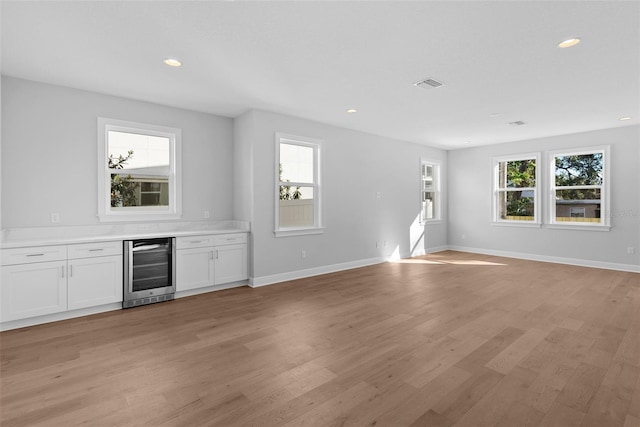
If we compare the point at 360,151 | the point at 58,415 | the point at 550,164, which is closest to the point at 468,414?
the point at 58,415

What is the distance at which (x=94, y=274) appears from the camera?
3674 millimetres

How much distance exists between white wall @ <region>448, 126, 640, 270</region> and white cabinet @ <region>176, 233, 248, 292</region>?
6041 mm

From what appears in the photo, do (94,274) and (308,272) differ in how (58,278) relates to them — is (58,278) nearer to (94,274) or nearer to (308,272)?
(94,274)

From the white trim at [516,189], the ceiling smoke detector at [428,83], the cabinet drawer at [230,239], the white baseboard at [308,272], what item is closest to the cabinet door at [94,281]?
the cabinet drawer at [230,239]

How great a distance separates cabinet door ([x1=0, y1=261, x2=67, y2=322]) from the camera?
320cm

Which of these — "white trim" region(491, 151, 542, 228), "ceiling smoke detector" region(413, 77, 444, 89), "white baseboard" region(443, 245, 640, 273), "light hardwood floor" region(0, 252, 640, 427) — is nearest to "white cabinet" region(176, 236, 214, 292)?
"light hardwood floor" region(0, 252, 640, 427)

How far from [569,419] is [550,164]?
21.3ft

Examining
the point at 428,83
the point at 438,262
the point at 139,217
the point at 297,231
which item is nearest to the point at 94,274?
the point at 139,217

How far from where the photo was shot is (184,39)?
285cm

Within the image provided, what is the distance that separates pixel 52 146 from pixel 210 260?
2.35 meters

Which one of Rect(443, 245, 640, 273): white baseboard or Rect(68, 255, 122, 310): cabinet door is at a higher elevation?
Rect(68, 255, 122, 310): cabinet door

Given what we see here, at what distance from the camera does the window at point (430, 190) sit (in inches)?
321

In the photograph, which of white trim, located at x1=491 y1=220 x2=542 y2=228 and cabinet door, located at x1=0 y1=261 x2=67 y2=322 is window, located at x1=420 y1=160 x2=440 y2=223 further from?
cabinet door, located at x1=0 y1=261 x2=67 y2=322

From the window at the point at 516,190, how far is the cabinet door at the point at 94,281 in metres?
7.80
